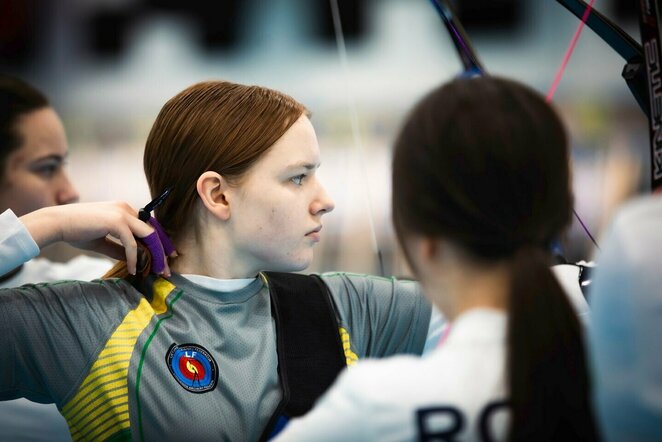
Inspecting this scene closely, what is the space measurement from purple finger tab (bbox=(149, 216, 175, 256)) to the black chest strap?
175 millimetres

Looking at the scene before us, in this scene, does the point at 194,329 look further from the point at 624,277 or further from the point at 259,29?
the point at 259,29

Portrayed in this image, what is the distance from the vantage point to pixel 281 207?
125 cm

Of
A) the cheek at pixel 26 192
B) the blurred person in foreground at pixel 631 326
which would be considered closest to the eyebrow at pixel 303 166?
the blurred person in foreground at pixel 631 326

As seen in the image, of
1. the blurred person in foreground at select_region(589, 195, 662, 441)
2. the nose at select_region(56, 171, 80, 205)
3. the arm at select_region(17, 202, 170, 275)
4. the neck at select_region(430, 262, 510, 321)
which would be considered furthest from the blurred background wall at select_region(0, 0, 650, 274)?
the blurred person in foreground at select_region(589, 195, 662, 441)

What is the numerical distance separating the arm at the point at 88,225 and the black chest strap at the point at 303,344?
0.80ft

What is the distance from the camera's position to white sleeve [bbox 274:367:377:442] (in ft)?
2.37

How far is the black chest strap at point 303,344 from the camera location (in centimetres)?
122

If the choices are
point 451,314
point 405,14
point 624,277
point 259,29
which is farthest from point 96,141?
point 624,277

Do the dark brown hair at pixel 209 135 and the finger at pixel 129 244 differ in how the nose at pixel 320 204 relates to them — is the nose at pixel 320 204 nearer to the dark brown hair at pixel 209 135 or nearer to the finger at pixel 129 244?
the dark brown hair at pixel 209 135

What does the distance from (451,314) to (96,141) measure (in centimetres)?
210

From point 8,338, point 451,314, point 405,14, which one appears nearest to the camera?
point 451,314

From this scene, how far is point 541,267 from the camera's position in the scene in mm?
747

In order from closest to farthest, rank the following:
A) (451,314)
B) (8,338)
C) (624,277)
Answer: (624,277), (451,314), (8,338)

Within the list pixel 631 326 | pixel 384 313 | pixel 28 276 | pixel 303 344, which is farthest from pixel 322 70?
pixel 631 326
